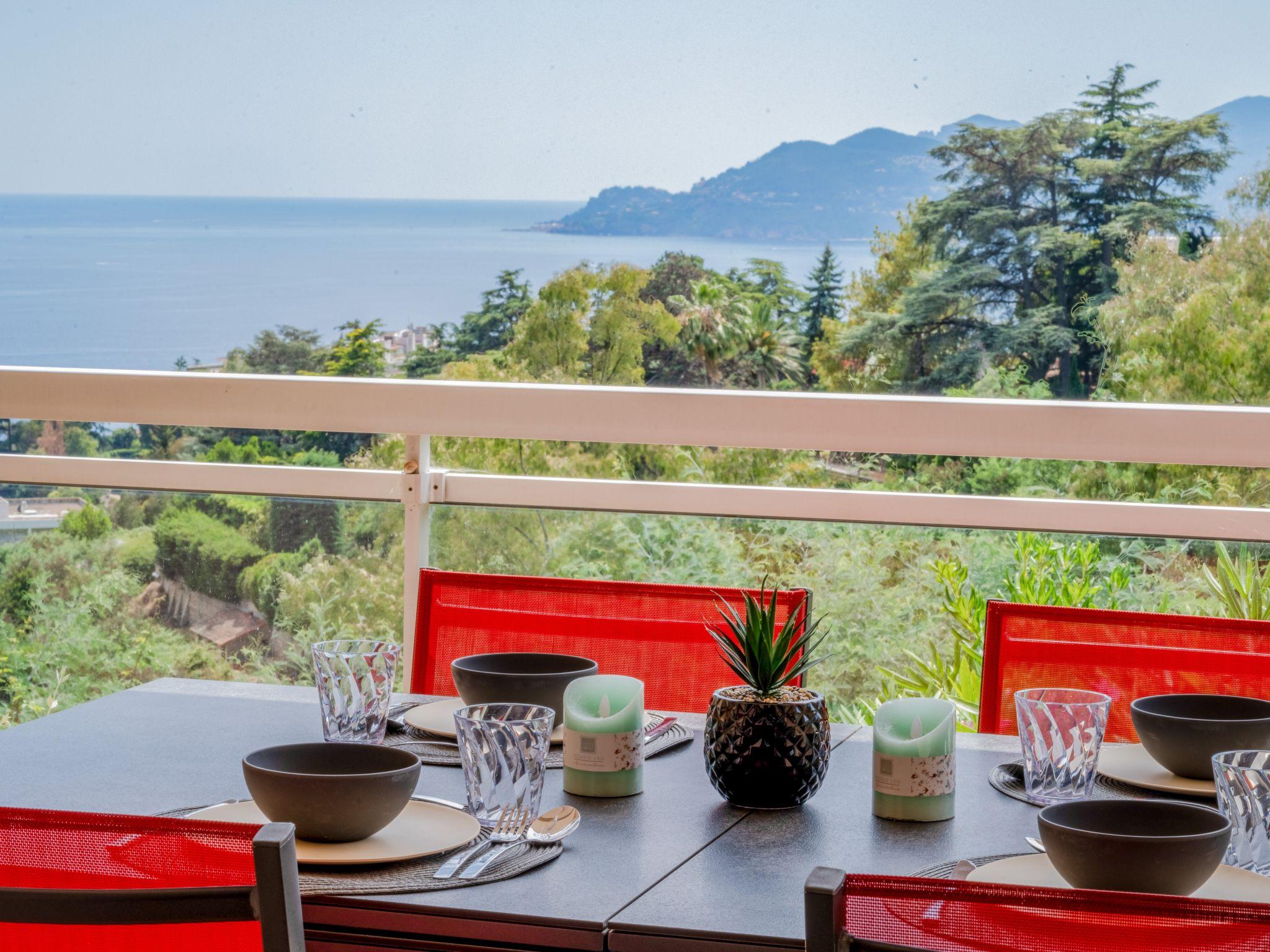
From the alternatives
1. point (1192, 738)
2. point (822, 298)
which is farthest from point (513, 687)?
point (822, 298)

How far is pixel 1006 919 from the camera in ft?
2.26

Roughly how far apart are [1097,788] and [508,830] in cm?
60

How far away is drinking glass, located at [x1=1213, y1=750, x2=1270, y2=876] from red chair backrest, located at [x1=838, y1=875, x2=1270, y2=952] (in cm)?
46

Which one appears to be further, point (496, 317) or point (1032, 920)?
point (496, 317)

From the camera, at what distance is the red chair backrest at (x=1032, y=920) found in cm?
66

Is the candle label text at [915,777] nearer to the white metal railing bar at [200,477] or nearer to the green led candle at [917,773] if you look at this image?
the green led candle at [917,773]

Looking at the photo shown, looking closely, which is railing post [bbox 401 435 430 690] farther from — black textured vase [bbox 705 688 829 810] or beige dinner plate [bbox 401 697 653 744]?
black textured vase [bbox 705 688 829 810]

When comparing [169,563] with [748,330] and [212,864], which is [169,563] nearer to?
[748,330]

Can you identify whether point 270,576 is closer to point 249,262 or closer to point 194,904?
point 194,904

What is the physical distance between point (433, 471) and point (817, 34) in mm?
2554

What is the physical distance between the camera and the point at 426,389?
8.34ft

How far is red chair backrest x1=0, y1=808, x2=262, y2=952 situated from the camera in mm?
761

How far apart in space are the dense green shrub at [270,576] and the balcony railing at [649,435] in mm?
113

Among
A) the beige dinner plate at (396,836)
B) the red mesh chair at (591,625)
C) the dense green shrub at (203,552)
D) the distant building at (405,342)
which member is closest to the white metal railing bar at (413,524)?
the dense green shrub at (203,552)
